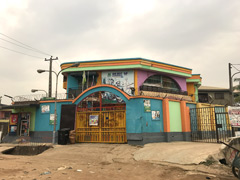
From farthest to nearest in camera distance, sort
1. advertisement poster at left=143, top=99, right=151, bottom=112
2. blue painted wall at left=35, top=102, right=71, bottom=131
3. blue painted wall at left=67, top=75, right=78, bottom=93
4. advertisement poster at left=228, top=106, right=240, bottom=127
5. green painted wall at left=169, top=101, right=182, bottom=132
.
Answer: blue painted wall at left=67, top=75, right=78, bottom=93 < blue painted wall at left=35, top=102, right=71, bottom=131 < green painted wall at left=169, top=101, right=182, bottom=132 < advertisement poster at left=143, top=99, right=151, bottom=112 < advertisement poster at left=228, top=106, right=240, bottom=127

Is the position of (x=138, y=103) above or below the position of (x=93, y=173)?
above

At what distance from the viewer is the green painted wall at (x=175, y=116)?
15.7 m

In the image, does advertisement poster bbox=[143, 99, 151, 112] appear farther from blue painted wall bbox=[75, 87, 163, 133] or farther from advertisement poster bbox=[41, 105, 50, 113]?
advertisement poster bbox=[41, 105, 50, 113]

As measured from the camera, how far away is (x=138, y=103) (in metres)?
14.6

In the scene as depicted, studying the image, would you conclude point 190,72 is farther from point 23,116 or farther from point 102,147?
point 23,116

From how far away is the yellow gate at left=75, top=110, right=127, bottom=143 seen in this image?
1496cm

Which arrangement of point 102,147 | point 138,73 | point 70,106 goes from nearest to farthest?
point 102,147, point 70,106, point 138,73

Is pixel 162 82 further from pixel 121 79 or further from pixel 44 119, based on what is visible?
pixel 44 119

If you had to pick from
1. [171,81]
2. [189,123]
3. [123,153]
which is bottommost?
[123,153]

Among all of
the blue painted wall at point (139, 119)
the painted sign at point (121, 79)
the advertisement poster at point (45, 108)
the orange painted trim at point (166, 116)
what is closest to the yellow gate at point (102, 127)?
the blue painted wall at point (139, 119)

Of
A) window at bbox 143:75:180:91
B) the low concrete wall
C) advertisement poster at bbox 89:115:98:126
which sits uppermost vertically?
window at bbox 143:75:180:91

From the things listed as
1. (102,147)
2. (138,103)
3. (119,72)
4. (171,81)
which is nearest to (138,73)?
(119,72)

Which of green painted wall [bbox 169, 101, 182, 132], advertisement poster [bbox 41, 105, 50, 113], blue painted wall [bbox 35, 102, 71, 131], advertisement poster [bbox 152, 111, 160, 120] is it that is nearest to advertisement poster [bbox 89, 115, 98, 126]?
blue painted wall [bbox 35, 102, 71, 131]

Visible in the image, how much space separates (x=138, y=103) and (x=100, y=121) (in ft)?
11.4
